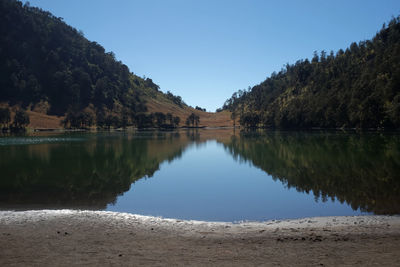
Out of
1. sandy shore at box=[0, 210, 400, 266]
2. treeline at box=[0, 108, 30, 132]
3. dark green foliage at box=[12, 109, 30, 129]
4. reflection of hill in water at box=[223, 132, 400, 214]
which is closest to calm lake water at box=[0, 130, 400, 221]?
reflection of hill in water at box=[223, 132, 400, 214]

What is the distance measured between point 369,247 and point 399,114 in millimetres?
84010

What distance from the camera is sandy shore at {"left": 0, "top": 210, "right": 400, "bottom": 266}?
355 inches

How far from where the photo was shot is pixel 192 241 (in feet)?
36.4

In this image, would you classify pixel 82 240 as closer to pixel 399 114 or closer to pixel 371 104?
pixel 399 114

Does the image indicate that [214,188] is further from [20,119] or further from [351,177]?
[20,119]

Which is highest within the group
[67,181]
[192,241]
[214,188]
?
[192,241]

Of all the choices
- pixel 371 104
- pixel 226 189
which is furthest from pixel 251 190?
pixel 371 104

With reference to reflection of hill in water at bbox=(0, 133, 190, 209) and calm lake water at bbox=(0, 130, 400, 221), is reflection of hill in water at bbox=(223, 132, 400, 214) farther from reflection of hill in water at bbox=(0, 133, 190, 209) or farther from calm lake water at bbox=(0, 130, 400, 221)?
reflection of hill in water at bbox=(0, 133, 190, 209)

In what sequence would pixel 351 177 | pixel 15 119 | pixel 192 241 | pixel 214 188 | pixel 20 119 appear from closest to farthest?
pixel 192 241 < pixel 214 188 < pixel 351 177 < pixel 20 119 < pixel 15 119

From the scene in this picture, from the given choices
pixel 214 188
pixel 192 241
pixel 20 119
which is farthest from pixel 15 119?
pixel 192 241

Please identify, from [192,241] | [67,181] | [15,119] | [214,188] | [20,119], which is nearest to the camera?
[192,241]

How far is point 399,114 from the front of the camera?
8194cm

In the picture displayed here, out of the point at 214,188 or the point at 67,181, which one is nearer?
the point at 214,188

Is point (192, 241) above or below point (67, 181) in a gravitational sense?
above
